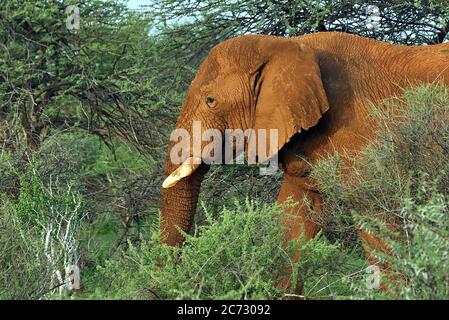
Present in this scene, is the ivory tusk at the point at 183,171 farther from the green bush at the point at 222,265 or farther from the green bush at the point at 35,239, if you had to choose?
the green bush at the point at 222,265

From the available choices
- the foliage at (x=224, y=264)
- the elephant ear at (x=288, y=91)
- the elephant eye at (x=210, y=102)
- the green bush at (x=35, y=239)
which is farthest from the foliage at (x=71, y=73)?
the foliage at (x=224, y=264)

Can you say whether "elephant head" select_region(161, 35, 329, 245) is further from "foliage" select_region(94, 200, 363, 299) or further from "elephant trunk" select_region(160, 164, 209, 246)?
"foliage" select_region(94, 200, 363, 299)

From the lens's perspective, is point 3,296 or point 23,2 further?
point 23,2

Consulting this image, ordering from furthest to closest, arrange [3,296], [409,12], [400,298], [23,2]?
[23,2], [409,12], [3,296], [400,298]

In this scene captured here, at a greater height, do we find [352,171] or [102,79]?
[352,171]

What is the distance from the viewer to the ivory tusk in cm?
727

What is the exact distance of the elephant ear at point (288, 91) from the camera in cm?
712

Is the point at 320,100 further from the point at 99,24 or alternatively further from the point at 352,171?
the point at 99,24

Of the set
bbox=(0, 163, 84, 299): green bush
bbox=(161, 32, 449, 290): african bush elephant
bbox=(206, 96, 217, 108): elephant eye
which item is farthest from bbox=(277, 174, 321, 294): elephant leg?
bbox=(0, 163, 84, 299): green bush

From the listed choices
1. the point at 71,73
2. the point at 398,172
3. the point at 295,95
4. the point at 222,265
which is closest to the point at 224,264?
the point at 222,265

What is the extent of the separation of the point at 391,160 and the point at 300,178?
1148 mm

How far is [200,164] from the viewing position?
24.0 feet

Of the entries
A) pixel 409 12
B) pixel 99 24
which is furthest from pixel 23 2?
pixel 409 12

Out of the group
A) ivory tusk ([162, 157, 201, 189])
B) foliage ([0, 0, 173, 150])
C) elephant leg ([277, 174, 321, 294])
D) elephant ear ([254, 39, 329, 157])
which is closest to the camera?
elephant ear ([254, 39, 329, 157])
